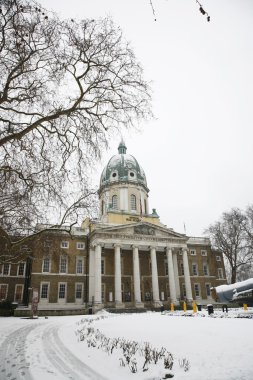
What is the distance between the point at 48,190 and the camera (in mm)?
11000

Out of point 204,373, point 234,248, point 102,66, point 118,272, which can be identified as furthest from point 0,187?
point 234,248

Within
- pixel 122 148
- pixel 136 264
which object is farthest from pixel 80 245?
pixel 122 148

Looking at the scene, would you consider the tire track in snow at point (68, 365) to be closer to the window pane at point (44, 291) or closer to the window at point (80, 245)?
the window pane at point (44, 291)

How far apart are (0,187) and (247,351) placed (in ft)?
35.5

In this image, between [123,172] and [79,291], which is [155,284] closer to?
[79,291]

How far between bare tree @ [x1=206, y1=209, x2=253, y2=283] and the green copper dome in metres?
16.1

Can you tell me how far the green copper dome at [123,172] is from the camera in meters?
49.0

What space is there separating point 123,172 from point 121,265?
1789 cm

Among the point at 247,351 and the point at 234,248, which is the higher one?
the point at 234,248

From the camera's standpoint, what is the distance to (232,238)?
43031mm

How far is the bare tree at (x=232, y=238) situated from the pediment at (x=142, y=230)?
596cm

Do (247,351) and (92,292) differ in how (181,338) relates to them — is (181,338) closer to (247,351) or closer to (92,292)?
(247,351)

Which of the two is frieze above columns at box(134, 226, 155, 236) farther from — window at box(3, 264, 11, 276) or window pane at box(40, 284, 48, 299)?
window at box(3, 264, 11, 276)

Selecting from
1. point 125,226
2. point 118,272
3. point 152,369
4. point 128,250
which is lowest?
point 152,369
